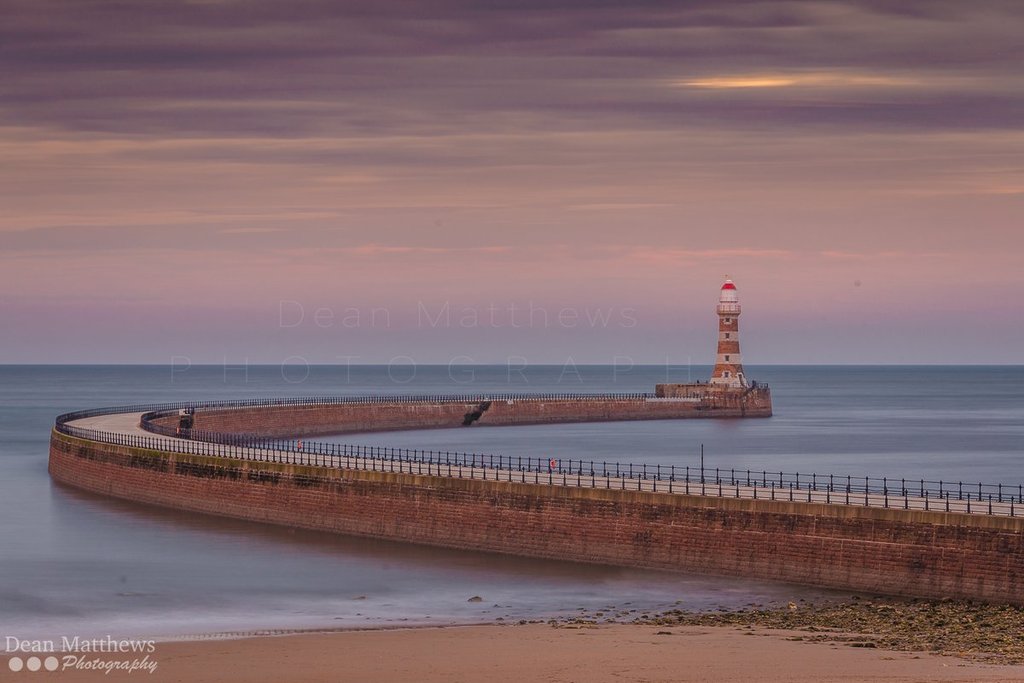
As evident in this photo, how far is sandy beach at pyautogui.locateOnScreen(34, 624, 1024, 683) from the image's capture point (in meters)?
24.0

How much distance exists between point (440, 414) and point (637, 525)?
233 feet

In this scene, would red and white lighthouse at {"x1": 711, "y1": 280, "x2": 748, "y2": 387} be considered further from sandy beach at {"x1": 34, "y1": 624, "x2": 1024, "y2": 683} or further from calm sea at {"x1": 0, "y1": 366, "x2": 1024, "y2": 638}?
sandy beach at {"x1": 34, "y1": 624, "x2": 1024, "y2": 683}

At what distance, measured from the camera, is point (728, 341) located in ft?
370

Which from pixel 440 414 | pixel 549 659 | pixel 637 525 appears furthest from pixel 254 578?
pixel 440 414

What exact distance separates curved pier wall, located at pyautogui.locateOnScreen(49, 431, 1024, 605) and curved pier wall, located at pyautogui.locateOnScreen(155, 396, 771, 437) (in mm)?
31031

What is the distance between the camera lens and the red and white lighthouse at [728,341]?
10756cm

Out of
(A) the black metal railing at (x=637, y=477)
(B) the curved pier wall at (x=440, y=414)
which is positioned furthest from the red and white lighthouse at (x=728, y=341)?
(A) the black metal railing at (x=637, y=477)

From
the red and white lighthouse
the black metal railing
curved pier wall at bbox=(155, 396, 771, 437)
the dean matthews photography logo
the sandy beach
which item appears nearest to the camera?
the sandy beach

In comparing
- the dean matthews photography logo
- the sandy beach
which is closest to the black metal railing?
the sandy beach

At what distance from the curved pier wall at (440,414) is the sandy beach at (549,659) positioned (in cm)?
5250

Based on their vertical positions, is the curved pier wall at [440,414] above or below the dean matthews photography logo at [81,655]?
above

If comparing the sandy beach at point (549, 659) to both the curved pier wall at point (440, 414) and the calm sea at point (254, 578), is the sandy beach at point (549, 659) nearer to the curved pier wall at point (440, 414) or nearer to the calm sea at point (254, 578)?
the calm sea at point (254, 578)

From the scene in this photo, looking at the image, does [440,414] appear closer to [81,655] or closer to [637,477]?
[637,477]

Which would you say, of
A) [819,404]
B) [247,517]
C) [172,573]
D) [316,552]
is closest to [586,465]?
[247,517]
